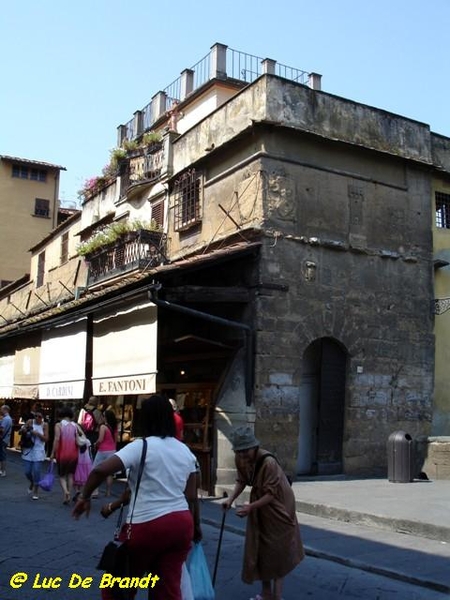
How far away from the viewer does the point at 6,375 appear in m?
20.7

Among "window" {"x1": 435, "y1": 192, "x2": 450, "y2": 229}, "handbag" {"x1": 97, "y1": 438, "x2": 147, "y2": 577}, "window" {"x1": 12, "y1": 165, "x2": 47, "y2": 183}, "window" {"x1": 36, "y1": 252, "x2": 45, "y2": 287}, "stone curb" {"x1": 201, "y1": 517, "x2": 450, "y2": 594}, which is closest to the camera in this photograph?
"handbag" {"x1": 97, "y1": 438, "x2": 147, "y2": 577}

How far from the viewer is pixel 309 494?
10.9 meters

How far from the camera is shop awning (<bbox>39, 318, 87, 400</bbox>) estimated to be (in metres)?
14.6

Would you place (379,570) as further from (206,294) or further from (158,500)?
(206,294)

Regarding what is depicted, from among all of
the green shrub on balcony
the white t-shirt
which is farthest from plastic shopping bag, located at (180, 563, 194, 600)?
the green shrub on balcony

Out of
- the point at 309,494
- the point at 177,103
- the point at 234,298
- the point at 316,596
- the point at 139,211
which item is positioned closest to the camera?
the point at 316,596

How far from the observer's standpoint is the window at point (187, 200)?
49.8ft

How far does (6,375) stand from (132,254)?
702cm

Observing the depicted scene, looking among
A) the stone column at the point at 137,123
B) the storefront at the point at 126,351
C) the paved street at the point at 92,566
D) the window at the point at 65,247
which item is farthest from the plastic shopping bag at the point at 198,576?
the stone column at the point at 137,123

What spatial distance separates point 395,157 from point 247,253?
461 cm

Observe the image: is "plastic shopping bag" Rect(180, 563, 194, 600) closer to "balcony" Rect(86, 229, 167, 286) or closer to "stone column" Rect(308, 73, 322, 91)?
"balcony" Rect(86, 229, 167, 286)

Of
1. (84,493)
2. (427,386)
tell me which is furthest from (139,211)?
(84,493)

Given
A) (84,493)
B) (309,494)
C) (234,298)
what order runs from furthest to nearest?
(234,298), (309,494), (84,493)

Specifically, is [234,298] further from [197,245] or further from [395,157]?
[395,157]
